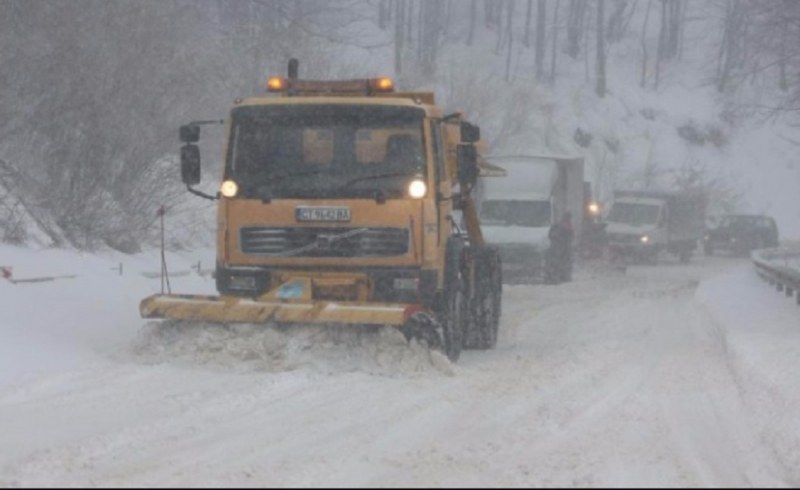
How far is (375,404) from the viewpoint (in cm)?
1126

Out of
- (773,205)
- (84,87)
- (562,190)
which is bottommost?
(773,205)

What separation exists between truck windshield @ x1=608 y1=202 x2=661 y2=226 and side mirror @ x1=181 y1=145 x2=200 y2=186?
31706 mm

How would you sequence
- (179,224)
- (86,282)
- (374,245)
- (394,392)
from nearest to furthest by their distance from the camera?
(394,392) < (374,245) < (86,282) < (179,224)

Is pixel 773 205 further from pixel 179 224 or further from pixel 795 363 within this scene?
pixel 795 363

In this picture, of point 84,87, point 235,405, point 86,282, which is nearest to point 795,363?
point 235,405

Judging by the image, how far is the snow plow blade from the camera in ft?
42.2

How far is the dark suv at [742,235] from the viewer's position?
52.8 meters

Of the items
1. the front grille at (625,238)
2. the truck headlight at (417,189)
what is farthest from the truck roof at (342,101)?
the front grille at (625,238)

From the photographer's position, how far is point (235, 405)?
36.1ft

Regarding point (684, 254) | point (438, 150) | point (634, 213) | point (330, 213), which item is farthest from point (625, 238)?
point (330, 213)

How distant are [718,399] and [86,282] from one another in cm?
999

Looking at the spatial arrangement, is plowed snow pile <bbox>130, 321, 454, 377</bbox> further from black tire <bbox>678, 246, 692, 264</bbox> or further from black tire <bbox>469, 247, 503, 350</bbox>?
black tire <bbox>678, 246, 692, 264</bbox>

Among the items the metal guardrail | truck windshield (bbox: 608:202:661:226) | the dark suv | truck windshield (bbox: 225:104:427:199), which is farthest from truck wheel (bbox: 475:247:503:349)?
the dark suv

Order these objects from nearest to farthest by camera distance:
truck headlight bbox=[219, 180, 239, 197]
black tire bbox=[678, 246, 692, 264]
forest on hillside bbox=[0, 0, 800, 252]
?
truck headlight bbox=[219, 180, 239, 197] < forest on hillside bbox=[0, 0, 800, 252] < black tire bbox=[678, 246, 692, 264]
